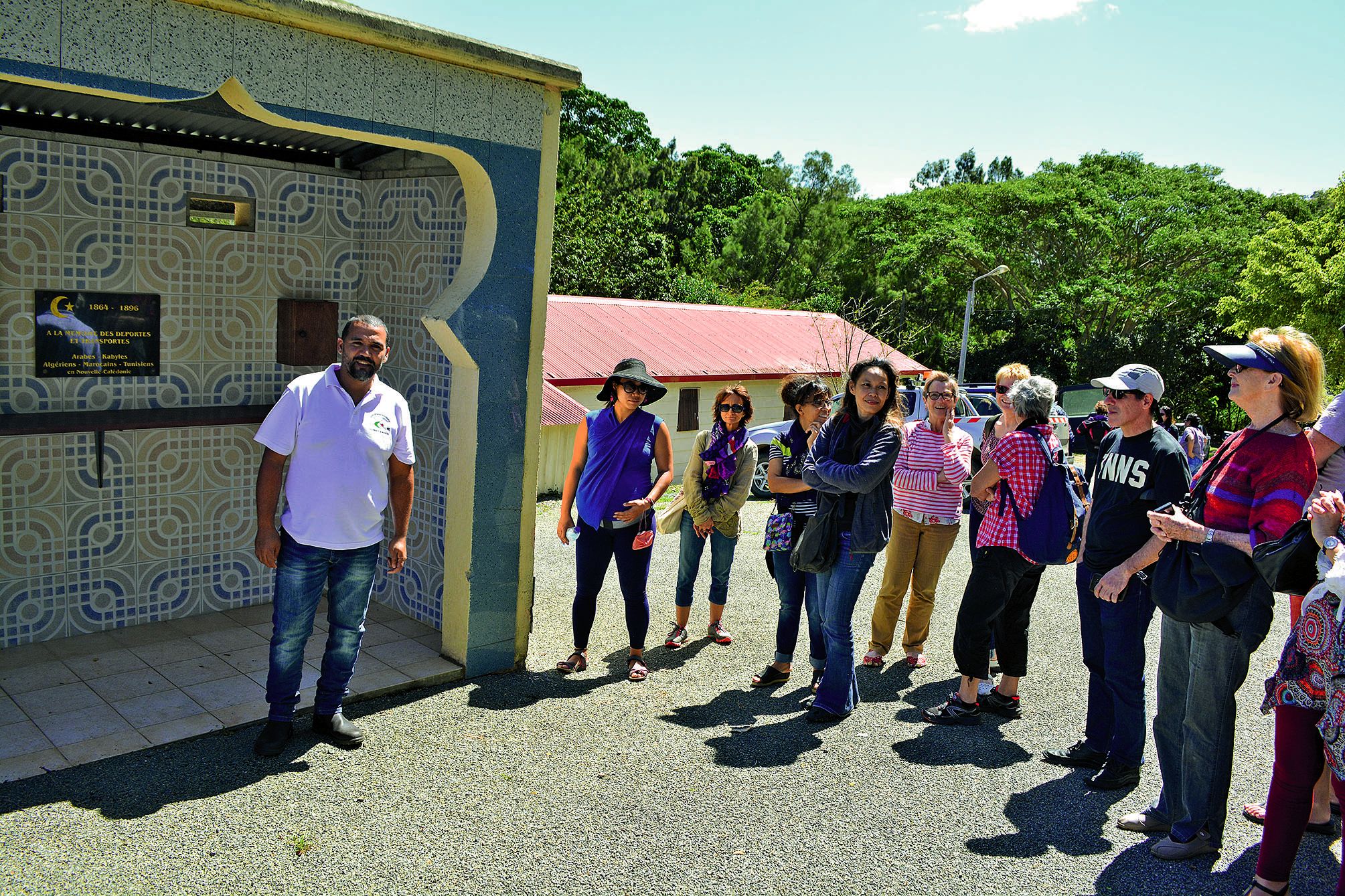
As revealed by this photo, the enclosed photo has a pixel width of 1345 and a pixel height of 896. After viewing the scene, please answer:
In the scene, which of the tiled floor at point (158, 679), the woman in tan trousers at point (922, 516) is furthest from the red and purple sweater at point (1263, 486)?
the tiled floor at point (158, 679)

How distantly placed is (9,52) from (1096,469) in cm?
504

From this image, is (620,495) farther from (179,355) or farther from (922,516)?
(179,355)

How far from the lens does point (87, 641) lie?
242 inches

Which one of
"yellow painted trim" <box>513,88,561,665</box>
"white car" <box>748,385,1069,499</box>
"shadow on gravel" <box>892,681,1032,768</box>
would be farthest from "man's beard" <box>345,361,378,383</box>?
"white car" <box>748,385,1069,499</box>

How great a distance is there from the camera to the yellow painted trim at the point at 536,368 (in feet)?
19.4

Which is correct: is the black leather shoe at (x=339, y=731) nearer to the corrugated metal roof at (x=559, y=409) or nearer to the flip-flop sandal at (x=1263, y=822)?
the flip-flop sandal at (x=1263, y=822)

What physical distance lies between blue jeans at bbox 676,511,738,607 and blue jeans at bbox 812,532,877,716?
1436mm

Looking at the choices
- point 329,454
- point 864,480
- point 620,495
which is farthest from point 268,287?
point 864,480

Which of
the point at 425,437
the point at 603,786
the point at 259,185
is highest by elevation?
the point at 259,185

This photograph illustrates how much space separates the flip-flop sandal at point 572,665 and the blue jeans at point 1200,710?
330 cm

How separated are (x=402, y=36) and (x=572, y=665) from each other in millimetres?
3723

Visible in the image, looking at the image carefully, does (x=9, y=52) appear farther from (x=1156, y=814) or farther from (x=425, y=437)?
(x=1156, y=814)

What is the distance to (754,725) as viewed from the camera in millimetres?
5660

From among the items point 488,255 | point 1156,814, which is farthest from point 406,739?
point 1156,814
